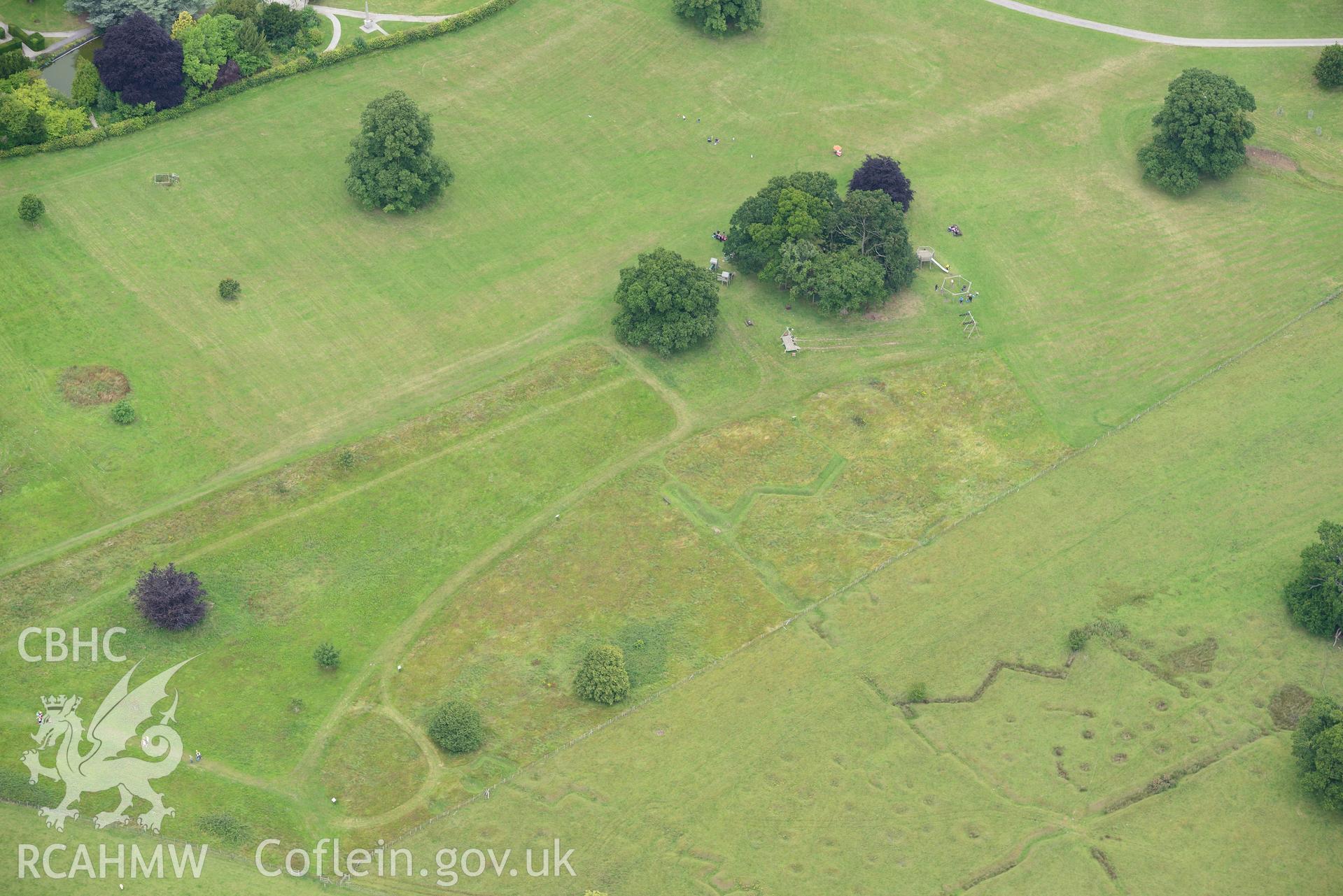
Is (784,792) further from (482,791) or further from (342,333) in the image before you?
(342,333)

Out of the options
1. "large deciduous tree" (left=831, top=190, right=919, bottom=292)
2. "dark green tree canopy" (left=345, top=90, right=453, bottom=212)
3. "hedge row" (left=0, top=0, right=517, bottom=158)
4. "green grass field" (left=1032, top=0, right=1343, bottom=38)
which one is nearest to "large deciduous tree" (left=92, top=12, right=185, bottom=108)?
"hedge row" (left=0, top=0, right=517, bottom=158)

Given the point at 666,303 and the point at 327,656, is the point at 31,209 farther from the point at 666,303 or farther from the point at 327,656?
the point at 666,303

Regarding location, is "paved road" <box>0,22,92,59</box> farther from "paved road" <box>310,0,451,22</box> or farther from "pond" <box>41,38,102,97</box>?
"paved road" <box>310,0,451,22</box>

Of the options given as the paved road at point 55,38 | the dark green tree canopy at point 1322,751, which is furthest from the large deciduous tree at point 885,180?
the paved road at point 55,38

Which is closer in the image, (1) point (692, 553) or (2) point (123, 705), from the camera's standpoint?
(2) point (123, 705)

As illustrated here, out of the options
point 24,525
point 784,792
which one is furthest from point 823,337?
point 24,525

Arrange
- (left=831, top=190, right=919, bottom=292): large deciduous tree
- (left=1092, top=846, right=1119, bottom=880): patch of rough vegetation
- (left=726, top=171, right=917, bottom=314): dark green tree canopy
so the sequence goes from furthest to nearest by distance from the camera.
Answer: (left=831, top=190, right=919, bottom=292): large deciduous tree
(left=726, top=171, right=917, bottom=314): dark green tree canopy
(left=1092, top=846, right=1119, bottom=880): patch of rough vegetation
